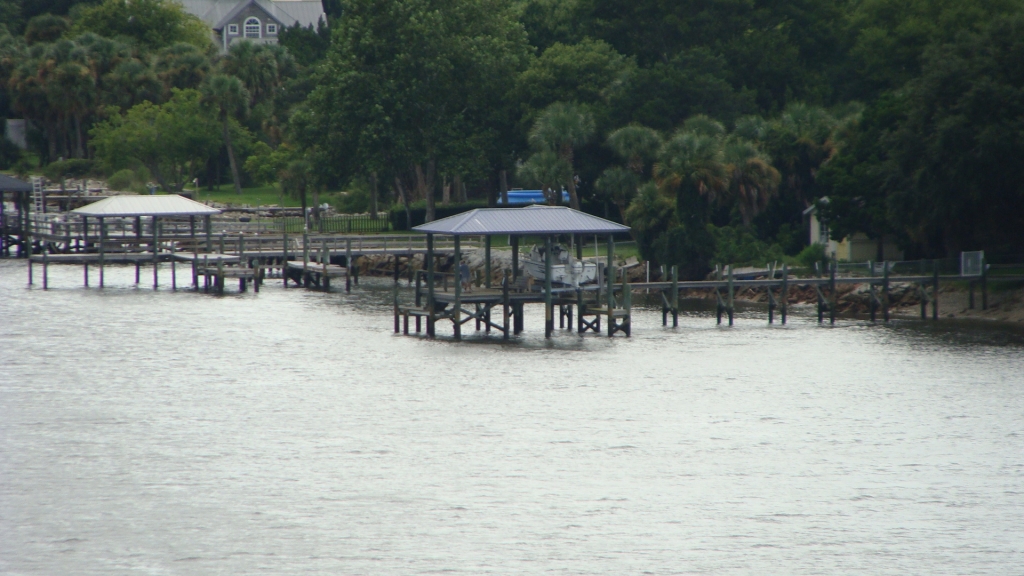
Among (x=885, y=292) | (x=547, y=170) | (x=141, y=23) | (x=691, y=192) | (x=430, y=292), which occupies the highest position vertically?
(x=141, y=23)

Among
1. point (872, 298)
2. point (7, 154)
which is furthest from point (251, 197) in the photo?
point (872, 298)

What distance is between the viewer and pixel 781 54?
3445 inches

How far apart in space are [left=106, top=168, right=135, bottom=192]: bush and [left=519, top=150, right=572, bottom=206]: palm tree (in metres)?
37.3

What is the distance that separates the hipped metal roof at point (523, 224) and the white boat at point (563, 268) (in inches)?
61.5

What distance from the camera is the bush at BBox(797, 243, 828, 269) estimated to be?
212 ft

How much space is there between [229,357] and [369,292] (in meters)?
23.5

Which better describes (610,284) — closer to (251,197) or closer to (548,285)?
(548,285)

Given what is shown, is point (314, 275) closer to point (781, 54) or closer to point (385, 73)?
point (385, 73)

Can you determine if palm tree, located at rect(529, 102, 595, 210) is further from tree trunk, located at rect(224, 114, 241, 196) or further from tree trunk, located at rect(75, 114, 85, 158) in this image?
tree trunk, located at rect(75, 114, 85, 158)

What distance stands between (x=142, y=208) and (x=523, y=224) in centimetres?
2795

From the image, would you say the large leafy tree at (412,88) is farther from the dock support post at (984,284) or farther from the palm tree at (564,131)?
the dock support post at (984,284)

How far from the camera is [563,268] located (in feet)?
160

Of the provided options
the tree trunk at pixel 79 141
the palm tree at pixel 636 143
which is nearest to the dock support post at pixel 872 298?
the palm tree at pixel 636 143

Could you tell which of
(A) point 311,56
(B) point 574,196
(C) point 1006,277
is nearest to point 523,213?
(C) point 1006,277
